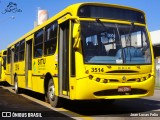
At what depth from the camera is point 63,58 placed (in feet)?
37.2

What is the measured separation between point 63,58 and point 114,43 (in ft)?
5.68

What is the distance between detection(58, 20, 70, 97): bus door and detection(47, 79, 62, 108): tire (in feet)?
2.20

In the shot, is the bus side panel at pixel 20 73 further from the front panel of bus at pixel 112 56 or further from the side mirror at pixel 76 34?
the side mirror at pixel 76 34

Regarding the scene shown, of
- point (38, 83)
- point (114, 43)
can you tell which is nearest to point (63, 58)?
point (114, 43)

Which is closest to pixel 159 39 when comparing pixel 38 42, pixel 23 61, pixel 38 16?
pixel 23 61

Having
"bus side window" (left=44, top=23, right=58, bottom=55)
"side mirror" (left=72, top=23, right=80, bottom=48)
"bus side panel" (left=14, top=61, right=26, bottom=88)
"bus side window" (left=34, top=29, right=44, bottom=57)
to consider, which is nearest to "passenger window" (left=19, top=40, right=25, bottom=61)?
"bus side panel" (left=14, top=61, right=26, bottom=88)

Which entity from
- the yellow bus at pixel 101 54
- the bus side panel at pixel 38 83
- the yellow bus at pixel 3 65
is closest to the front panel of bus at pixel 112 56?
the yellow bus at pixel 101 54

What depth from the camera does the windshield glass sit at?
33.4ft

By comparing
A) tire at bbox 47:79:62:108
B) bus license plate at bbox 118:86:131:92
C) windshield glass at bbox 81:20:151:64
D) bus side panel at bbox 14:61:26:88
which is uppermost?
windshield glass at bbox 81:20:151:64

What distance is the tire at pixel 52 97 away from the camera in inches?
475

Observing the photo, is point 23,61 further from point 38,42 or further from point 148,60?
point 148,60

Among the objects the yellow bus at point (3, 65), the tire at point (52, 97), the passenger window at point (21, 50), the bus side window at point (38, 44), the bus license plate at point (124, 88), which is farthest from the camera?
the yellow bus at point (3, 65)

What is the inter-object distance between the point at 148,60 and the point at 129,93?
1185 millimetres

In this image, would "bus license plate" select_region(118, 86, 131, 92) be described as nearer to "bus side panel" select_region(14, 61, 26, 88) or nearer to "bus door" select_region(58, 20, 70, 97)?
"bus door" select_region(58, 20, 70, 97)
